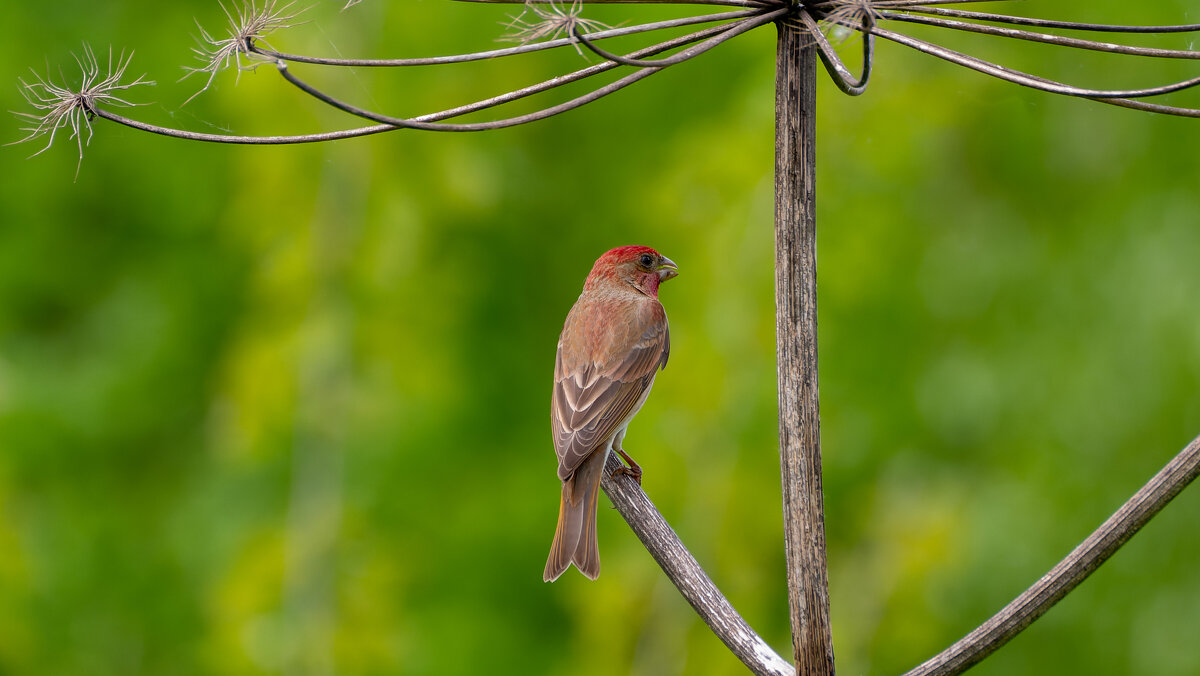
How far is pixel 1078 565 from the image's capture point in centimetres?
165

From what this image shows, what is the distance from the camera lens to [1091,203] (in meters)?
4.68

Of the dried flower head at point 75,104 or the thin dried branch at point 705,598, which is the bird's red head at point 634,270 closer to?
the thin dried branch at point 705,598

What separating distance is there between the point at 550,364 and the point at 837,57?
3205mm

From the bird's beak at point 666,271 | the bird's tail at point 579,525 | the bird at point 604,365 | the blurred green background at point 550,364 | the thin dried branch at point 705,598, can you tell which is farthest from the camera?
the blurred green background at point 550,364

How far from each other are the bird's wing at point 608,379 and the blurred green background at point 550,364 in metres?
0.90

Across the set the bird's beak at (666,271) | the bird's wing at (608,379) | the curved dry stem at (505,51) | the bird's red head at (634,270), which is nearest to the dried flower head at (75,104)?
the curved dry stem at (505,51)

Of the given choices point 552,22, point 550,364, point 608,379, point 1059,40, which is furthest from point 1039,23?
point 550,364

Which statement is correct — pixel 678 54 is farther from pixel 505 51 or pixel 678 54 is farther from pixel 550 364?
pixel 550 364

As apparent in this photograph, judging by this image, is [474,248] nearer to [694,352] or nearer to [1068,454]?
[694,352]

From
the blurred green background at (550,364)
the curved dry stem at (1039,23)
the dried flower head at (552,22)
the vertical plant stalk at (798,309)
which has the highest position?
the curved dry stem at (1039,23)

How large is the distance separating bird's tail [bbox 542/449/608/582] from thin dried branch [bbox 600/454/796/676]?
0.45 meters

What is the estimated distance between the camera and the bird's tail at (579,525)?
8.58 ft

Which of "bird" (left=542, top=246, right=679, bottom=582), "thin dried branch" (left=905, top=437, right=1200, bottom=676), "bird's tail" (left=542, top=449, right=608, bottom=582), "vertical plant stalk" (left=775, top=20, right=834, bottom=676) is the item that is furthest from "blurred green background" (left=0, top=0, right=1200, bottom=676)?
"thin dried branch" (left=905, top=437, right=1200, bottom=676)

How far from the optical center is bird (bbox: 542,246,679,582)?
9.78ft
